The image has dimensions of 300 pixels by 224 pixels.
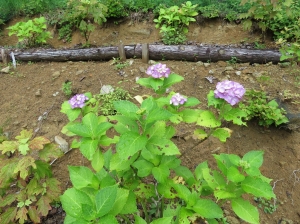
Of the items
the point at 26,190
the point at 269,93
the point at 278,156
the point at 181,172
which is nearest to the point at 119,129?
the point at 181,172

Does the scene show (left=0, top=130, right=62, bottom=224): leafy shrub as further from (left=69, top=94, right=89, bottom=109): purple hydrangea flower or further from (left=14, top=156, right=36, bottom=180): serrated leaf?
(left=69, top=94, right=89, bottom=109): purple hydrangea flower

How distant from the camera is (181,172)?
6.36ft

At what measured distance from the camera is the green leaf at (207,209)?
1.49m

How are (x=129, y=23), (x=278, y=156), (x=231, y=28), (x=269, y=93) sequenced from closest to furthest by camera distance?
1. (x=278, y=156)
2. (x=269, y=93)
3. (x=231, y=28)
4. (x=129, y=23)

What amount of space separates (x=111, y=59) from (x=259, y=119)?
259 centimetres

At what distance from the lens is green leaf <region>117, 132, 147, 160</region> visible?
4.75 ft

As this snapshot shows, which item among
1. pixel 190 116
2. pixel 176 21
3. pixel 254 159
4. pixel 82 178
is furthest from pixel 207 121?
pixel 176 21

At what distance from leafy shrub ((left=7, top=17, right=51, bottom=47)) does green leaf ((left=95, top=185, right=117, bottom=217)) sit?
4401mm

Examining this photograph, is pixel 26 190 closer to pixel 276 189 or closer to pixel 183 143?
pixel 183 143

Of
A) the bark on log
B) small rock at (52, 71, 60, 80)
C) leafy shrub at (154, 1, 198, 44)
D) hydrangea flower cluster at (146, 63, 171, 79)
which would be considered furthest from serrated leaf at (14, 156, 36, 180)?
leafy shrub at (154, 1, 198, 44)

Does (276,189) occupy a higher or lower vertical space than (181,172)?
lower

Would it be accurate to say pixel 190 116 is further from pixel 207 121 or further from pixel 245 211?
pixel 245 211

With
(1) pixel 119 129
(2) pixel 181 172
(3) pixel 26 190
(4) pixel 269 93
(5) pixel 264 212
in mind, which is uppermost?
(1) pixel 119 129

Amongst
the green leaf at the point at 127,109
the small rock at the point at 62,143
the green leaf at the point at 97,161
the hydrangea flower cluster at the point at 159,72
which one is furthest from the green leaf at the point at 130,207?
the small rock at the point at 62,143
